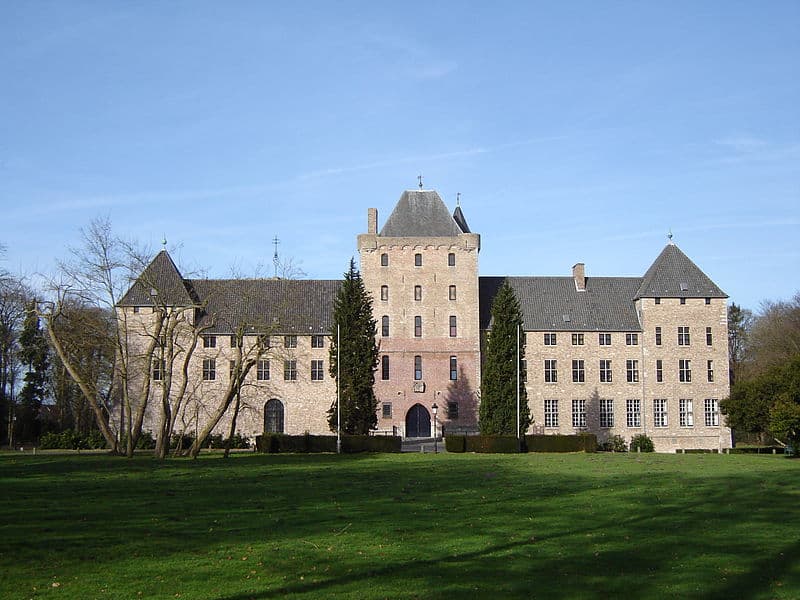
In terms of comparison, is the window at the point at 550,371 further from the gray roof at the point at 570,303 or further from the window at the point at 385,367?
the window at the point at 385,367

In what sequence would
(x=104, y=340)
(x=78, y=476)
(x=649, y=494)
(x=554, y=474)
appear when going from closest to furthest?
(x=649, y=494) < (x=78, y=476) < (x=554, y=474) < (x=104, y=340)

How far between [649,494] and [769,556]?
8.97 metres

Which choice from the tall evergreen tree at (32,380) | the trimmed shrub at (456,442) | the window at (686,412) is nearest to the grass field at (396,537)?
the trimmed shrub at (456,442)

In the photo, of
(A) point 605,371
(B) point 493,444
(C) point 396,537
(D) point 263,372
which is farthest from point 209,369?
(C) point 396,537

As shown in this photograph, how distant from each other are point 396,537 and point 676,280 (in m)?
55.0

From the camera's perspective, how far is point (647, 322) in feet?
215

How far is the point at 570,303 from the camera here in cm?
→ 6731

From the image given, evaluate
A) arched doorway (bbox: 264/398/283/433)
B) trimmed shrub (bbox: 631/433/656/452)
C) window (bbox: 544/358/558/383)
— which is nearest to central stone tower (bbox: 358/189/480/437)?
window (bbox: 544/358/558/383)

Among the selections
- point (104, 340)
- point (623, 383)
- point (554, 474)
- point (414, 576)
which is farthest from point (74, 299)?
point (623, 383)

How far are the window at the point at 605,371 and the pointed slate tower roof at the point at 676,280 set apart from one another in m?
5.68

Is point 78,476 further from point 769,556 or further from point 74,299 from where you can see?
point 769,556

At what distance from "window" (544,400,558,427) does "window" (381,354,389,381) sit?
11.7 meters

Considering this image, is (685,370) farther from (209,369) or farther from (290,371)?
(209,369)

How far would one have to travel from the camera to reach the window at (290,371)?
64.2 m
